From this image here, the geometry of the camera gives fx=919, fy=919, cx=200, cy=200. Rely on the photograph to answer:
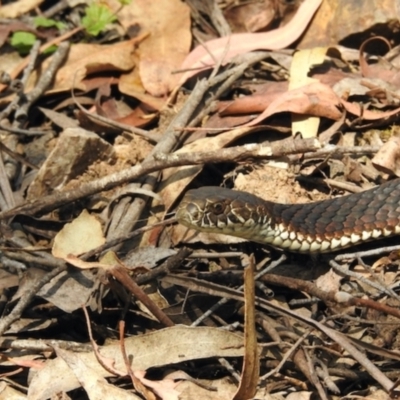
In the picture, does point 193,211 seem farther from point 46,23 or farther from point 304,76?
point 46,23

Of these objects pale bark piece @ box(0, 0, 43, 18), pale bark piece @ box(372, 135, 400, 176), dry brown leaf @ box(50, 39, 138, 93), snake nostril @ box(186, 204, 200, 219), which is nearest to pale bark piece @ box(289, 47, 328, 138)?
pale bark piece @ box(372, 135, 400, 176)

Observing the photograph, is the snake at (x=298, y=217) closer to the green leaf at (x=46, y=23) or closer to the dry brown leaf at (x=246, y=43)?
the dry brown leaf at (x=246, y=43)

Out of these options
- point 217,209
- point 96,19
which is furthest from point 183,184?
point 96,19

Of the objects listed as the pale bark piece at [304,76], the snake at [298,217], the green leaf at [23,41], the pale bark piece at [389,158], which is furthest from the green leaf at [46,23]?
the pale bark piece at [389,158]

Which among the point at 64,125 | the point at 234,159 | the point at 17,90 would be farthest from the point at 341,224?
the point at 17,90

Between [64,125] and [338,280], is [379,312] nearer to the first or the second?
[338,280]

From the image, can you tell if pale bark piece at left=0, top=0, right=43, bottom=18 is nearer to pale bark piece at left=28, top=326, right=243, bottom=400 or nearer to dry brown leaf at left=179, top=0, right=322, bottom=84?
dry brown leaf at left=179, top=0, right=322, bottom=84

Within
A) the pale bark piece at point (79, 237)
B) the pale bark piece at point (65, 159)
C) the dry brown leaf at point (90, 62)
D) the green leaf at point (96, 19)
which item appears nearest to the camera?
the pale bark piece at point (79, 237)
